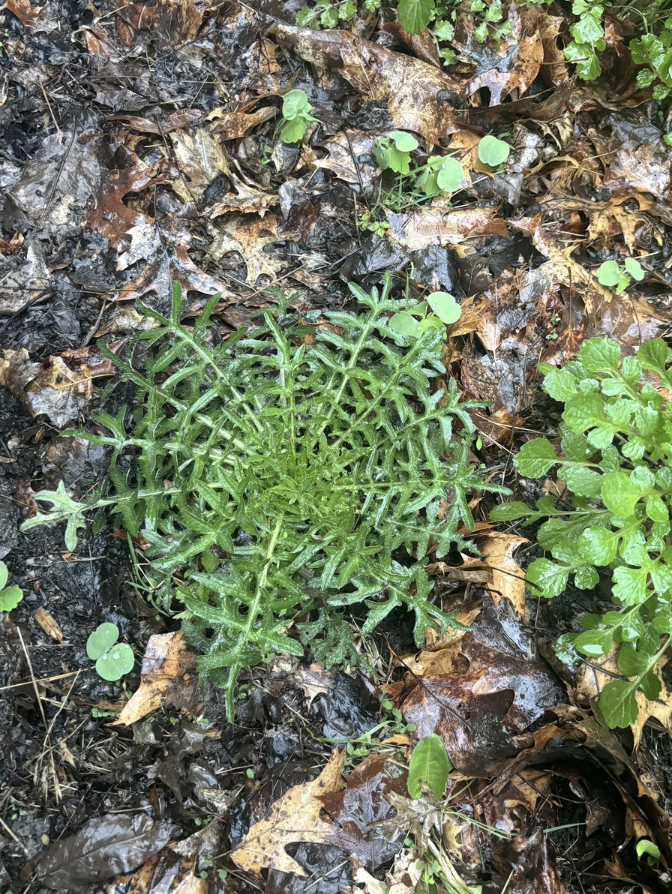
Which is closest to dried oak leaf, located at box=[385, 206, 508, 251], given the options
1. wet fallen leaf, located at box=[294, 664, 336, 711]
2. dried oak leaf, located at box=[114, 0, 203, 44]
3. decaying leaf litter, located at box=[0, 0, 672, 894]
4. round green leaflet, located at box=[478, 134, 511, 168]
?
decaying leaf litter, located at box=[0, 0, 672, 894]

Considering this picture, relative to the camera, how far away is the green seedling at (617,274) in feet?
11.6

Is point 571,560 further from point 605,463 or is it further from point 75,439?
point 75,439

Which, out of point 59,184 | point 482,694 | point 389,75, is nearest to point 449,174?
point 389,75

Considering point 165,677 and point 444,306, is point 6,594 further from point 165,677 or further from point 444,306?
point 444,306

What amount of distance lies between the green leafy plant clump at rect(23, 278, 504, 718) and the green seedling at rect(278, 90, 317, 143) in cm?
119

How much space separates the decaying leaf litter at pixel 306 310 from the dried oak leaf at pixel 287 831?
0.03 ft

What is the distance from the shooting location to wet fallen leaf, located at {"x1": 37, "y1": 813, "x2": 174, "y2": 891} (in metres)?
2.56

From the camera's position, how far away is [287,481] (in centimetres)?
280

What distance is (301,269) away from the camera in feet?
11.3

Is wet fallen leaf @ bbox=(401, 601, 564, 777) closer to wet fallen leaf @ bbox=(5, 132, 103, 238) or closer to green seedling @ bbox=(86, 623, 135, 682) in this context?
green seedling @ bbox=(86, 623, 135, 682)

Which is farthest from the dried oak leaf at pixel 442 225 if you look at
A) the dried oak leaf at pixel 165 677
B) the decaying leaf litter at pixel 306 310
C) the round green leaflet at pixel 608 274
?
the dried oak leaf at pixel 165 677

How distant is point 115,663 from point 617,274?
3639mm

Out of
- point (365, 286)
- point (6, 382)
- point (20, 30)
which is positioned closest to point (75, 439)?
point (6, 382)

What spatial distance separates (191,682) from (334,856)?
3.50 feet
